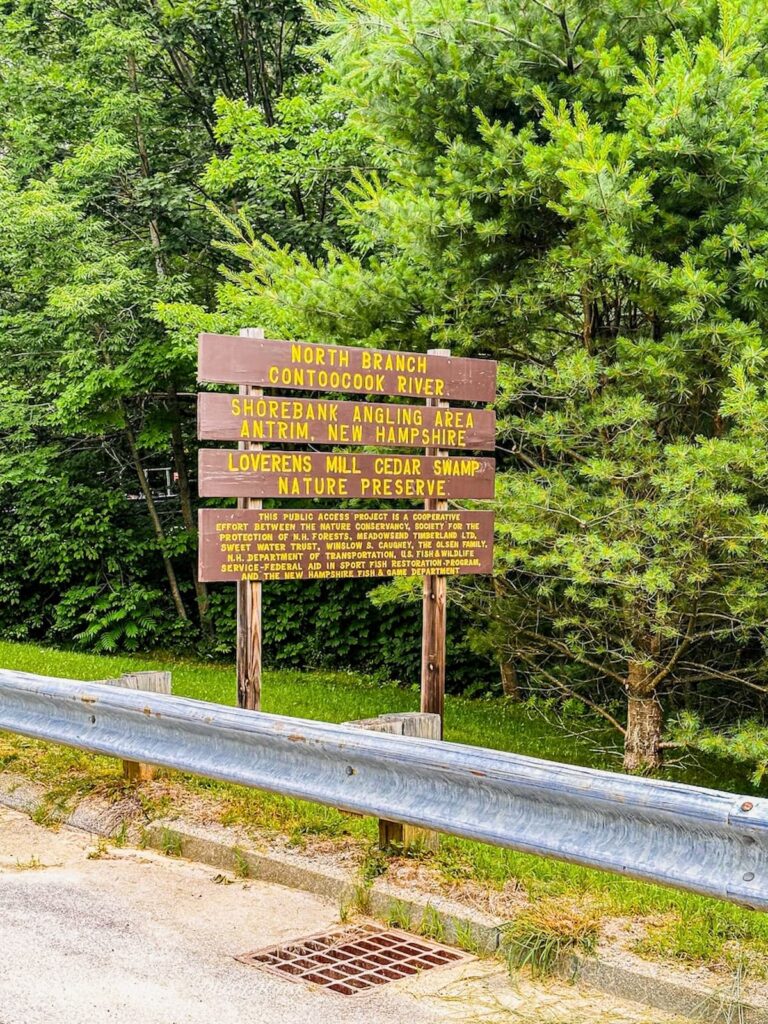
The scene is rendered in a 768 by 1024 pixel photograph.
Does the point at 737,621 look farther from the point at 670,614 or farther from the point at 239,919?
the point at 239,919

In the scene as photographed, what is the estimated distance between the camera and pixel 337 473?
735 cm

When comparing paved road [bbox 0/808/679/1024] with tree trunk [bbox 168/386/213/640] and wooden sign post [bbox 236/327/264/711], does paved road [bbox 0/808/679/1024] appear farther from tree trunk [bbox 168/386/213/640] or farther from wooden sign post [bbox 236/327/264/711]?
tree trunk [bbox 168/386/213/640]

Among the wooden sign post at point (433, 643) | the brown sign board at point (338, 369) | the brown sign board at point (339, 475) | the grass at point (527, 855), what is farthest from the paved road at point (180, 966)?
the wooden sign post at point (433, 643)

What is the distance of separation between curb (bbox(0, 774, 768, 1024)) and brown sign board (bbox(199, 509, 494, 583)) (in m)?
1.43

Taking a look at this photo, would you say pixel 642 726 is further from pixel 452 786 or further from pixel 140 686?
pixel 452 786

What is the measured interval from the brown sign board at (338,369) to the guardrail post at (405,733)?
7.07 feet

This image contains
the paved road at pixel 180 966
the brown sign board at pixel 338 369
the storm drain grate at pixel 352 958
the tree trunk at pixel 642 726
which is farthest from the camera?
the tree trunk at pixel 642 726

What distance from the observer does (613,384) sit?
9.51m

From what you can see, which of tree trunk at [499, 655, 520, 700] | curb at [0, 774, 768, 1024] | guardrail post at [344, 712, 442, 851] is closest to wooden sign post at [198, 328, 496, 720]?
curb at [0, 774, 768, 1024]

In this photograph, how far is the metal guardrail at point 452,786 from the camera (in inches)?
147

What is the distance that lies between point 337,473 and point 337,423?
30 cm

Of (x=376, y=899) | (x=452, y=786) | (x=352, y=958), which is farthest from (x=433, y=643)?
(x=352, y=958)

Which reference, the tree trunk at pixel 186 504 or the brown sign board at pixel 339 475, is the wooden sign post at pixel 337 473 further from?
the tree trunk at pixel 186 504

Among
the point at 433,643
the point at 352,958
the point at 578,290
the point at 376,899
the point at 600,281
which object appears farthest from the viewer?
the point at 578,290
